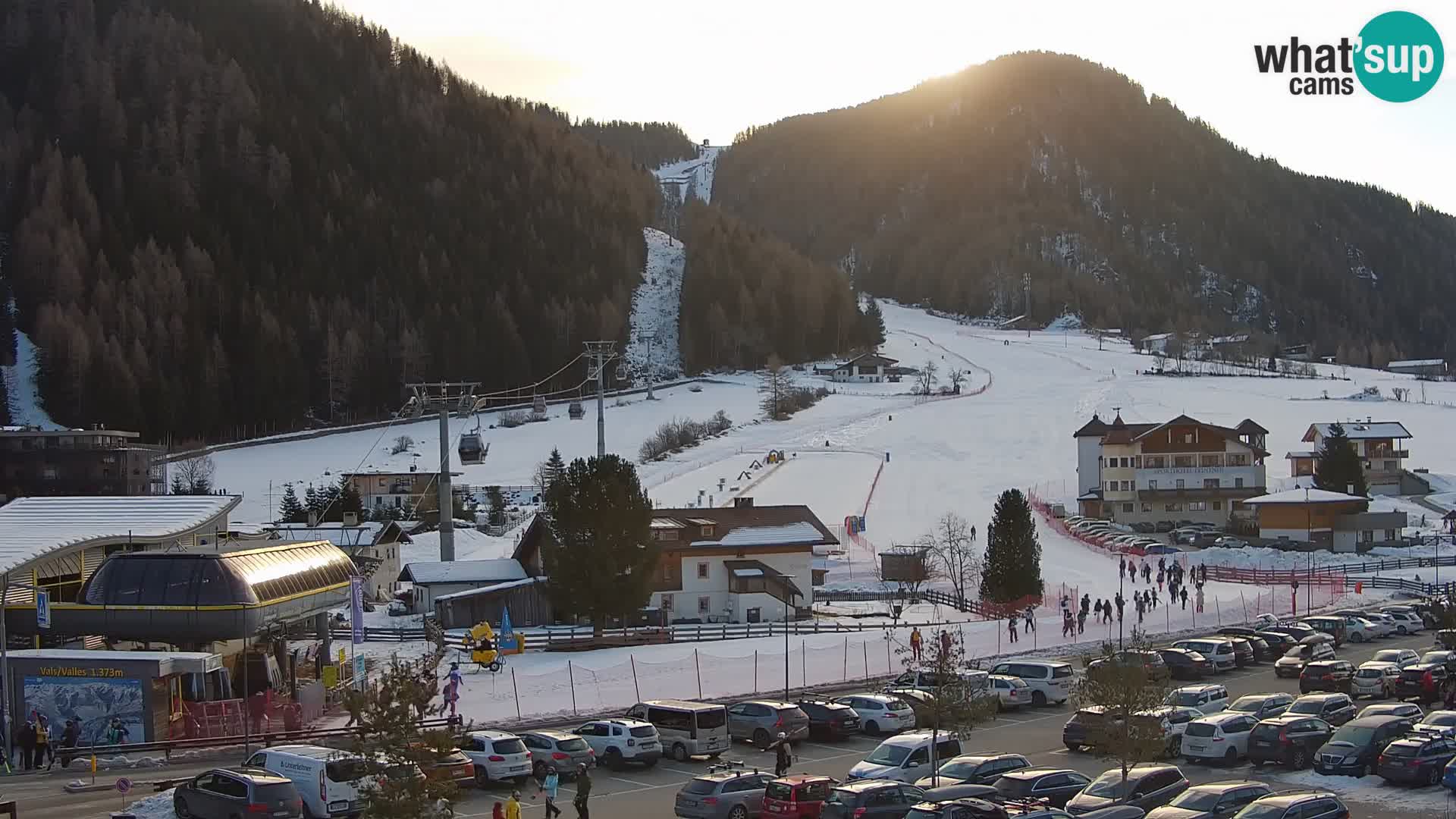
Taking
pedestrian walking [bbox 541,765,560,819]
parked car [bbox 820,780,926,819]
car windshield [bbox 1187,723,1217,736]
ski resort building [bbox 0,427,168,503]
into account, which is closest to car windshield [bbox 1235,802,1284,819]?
parked car [bbox 820,780,926,819]

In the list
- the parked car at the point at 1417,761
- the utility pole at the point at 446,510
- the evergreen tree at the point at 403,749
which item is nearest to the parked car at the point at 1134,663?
the parked car at the point at 1417,761

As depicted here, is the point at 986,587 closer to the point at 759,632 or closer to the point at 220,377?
the point at 759,632

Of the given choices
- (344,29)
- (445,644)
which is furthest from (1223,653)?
(344,29)

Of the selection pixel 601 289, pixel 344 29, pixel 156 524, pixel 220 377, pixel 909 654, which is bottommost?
pixel 909 654

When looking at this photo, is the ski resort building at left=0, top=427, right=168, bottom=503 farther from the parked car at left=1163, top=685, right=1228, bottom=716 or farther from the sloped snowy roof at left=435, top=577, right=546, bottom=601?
the parked car at left=1163, top=685, right=1228, bottom=716

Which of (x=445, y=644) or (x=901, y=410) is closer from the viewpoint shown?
(x=445, y=644)

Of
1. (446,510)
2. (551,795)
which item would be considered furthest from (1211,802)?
(446,510)

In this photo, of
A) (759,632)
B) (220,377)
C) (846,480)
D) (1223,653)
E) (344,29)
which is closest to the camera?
(1223,653)
